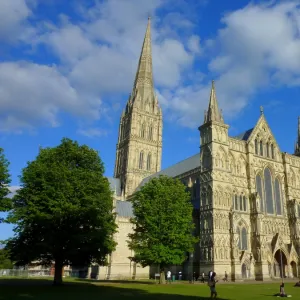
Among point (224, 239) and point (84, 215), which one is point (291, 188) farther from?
point (84, 215)

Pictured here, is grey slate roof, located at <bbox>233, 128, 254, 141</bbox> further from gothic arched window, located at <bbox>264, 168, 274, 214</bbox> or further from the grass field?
the grass field

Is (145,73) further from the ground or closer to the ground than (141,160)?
further from the ground

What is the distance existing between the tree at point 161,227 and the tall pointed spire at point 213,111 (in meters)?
16.0

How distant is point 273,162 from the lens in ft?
193

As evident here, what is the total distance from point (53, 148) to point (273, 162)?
38906 mm

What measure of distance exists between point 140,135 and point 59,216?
65.3 m

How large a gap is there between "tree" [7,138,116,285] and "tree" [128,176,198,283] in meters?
5.08

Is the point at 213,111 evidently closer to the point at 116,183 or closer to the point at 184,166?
the point at 184,166

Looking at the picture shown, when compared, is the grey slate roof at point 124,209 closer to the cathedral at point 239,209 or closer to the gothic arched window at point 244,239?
the cathedral at point 239,209

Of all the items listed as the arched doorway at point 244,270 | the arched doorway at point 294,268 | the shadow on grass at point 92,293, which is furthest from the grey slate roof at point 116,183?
the shadow on grass at point 92,293

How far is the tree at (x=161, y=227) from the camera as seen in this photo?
38.3 metres

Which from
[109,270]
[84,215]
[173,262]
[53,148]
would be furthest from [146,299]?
[109,270]

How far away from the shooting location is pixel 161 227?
3966 cm

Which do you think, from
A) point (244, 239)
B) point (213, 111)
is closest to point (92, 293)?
point (244, 239)
